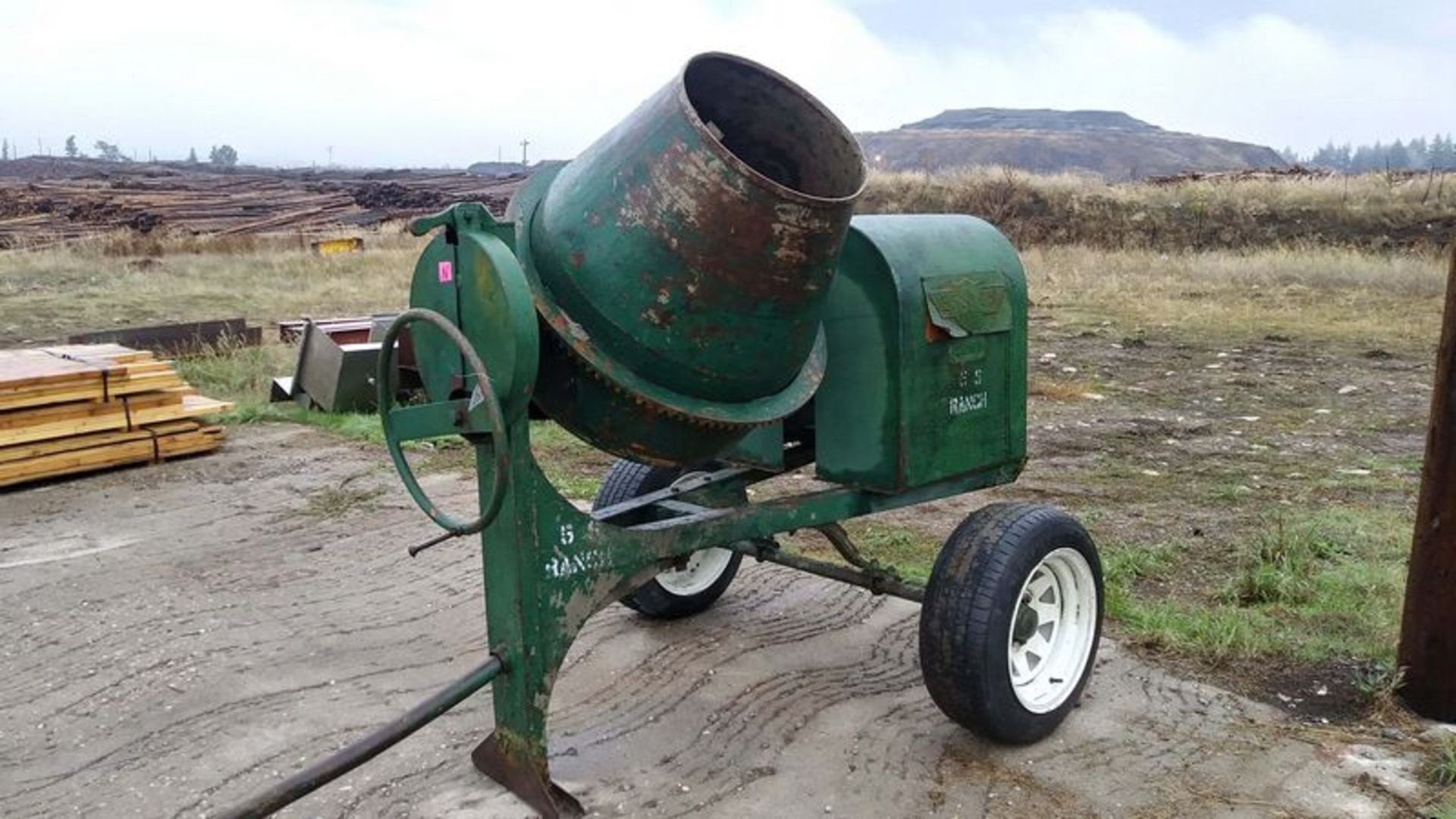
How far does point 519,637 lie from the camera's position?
2.94 meters

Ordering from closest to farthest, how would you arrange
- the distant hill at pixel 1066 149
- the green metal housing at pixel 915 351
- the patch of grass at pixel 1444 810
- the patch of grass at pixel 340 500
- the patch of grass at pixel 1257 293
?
the patch of grass at pixel 1444 810 → the green metal housing at pixel 915 351 → the patch of grass at pixel 340 500 → the patch of grass at pixel 1257 293 → the distant hill at pixel 1066 149

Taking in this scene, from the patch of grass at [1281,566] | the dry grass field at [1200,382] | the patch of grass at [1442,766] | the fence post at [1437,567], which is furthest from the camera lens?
the patch of grass at [1281,566]

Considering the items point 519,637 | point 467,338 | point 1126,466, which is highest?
point 467,338

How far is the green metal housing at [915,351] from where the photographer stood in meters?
3.38

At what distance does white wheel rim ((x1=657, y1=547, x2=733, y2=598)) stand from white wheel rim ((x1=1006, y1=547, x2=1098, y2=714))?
127 centimetres

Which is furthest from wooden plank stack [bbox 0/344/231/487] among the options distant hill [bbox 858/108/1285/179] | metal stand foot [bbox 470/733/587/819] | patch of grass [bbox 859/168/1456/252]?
distant hill [bbox 858/108/1285/179]

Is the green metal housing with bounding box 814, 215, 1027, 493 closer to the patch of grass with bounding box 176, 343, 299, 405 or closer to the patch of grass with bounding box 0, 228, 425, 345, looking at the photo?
the patch of grass with bounding box 176, 343, 299, 405

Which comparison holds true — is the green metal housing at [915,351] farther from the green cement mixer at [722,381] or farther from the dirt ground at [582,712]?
the dirt ground at [582,712]

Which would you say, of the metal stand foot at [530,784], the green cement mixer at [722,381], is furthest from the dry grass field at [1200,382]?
the metal stand foot at [530,784]

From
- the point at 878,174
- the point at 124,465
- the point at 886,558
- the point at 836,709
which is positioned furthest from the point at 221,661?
the point at 878,174

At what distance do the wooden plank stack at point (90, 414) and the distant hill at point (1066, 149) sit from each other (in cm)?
6121

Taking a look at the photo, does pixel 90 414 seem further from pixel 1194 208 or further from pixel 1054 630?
pixel 1194 208

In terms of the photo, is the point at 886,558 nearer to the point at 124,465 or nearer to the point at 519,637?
the point at 519,637

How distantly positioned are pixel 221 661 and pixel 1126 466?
5.15 meters
